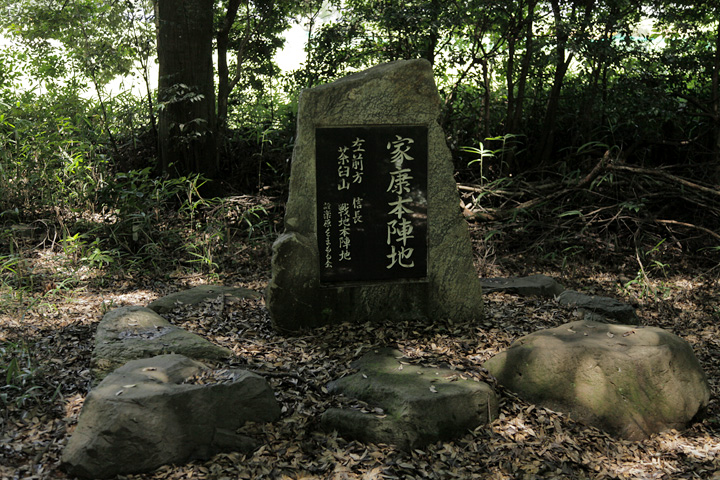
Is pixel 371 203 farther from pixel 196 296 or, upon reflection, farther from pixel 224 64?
pixel 224 64

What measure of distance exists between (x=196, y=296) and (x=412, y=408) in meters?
2.34

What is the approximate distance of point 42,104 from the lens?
288 inches

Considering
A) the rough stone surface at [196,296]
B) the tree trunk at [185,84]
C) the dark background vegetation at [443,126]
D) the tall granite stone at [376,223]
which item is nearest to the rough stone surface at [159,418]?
the tall granite stone at [376,223]

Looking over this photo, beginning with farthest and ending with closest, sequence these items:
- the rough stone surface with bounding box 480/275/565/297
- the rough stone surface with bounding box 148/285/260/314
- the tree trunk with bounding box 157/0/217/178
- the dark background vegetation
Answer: the tree trunk with bounding box 157/0/217/178
the dark background vegetation
the rough stone surface with bounding box 480/275/565/297
the rough stone surface with bounding box 148/285/260/314

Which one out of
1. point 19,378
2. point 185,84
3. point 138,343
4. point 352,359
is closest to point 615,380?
point 352,359

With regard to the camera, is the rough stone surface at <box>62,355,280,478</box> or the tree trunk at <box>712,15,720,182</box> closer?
the rough stone surface at <box>62,355,280,478</box>

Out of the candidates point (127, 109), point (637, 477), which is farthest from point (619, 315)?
point (127, 109)

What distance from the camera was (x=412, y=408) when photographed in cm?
282

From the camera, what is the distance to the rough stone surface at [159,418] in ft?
8.09

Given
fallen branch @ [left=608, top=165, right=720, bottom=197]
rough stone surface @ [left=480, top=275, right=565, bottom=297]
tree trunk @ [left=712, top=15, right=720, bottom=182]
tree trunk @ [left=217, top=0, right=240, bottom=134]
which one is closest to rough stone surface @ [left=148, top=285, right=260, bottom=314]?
rough stone surface @ [left=480, top=275, right=565, bottom=297]

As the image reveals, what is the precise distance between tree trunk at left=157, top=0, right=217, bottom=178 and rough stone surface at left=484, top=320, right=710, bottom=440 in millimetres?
4552

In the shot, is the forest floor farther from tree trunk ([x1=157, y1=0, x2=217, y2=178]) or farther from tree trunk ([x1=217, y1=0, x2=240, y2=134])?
tree trunk ([x1=217, y1=0, x2=240, y2=134])

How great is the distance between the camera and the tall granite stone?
3.98 m

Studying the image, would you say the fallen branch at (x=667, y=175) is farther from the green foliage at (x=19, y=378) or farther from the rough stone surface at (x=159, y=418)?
the green foliage at (x=19, y=378)
